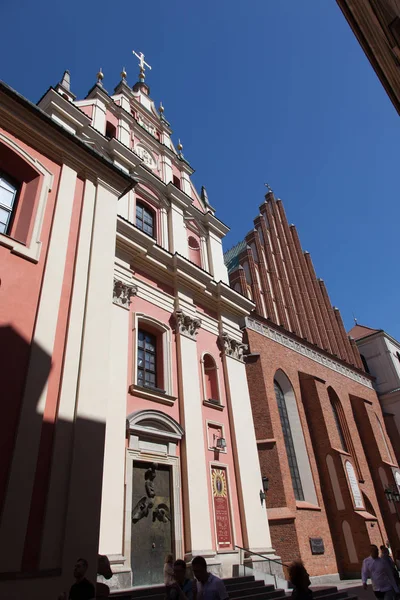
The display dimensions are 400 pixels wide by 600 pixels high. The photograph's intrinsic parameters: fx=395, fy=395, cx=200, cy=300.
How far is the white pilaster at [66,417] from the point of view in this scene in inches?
198

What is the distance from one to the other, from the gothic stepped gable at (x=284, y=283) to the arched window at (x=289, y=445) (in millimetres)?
4058

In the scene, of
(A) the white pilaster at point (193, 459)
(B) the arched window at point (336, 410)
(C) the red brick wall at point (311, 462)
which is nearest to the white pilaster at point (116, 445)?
→ (A) the white pilaster at point (193, 459)

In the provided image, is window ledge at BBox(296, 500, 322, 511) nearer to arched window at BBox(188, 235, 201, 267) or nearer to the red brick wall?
the red brick wall

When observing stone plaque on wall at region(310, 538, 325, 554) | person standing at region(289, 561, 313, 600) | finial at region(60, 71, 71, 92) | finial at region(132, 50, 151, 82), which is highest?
finial at region(132, 50, 151, 82)

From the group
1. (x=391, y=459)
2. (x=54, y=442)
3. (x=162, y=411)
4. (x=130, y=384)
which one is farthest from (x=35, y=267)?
(x=391, y=459)

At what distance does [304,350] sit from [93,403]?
16.3 m

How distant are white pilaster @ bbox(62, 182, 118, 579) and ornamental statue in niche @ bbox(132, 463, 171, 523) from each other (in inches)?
174

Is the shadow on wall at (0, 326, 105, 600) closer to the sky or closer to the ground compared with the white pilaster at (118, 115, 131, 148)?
closer to the ground

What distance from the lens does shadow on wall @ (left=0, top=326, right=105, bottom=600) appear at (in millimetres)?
4762

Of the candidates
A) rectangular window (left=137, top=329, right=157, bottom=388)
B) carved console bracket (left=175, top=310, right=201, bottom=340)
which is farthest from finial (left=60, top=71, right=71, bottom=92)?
rectangular window (left=137, top=329, right=157, bottom=388)

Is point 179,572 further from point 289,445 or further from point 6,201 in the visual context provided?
point 289,445

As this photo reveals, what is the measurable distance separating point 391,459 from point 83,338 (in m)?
22.4

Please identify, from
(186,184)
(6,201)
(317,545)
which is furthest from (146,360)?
(186,184)

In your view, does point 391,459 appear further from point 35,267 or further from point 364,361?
point 35,267
